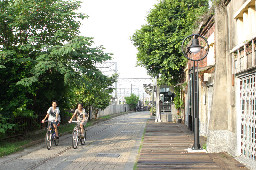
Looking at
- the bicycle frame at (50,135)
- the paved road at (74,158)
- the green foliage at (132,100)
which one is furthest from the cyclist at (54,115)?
the green foliage at (132,100)

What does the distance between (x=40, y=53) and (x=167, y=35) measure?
40.3ft

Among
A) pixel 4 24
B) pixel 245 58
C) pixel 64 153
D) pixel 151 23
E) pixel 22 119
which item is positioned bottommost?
pixel 64 153

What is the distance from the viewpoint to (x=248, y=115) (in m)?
8.15

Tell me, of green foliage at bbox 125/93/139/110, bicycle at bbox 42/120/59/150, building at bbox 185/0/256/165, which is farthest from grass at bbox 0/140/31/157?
green foliage at bbox 125/93/139/110

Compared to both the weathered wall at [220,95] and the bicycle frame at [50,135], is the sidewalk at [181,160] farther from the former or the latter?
the bicycle frame at [50,135]

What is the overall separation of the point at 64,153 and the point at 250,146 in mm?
6080

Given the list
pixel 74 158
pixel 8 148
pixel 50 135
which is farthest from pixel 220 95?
pixel 8 148

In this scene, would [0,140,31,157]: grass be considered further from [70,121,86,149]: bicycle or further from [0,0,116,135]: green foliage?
[70,121,86,149]: bicycle

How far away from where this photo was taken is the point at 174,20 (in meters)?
24.3

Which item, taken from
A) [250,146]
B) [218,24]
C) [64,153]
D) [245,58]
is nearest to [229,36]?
[218,24]

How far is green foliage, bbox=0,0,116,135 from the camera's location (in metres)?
13.2

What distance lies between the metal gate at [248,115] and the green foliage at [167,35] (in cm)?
1452

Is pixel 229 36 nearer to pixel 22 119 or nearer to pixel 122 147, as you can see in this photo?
pixel 122 147

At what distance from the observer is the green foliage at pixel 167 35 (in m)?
23.7
